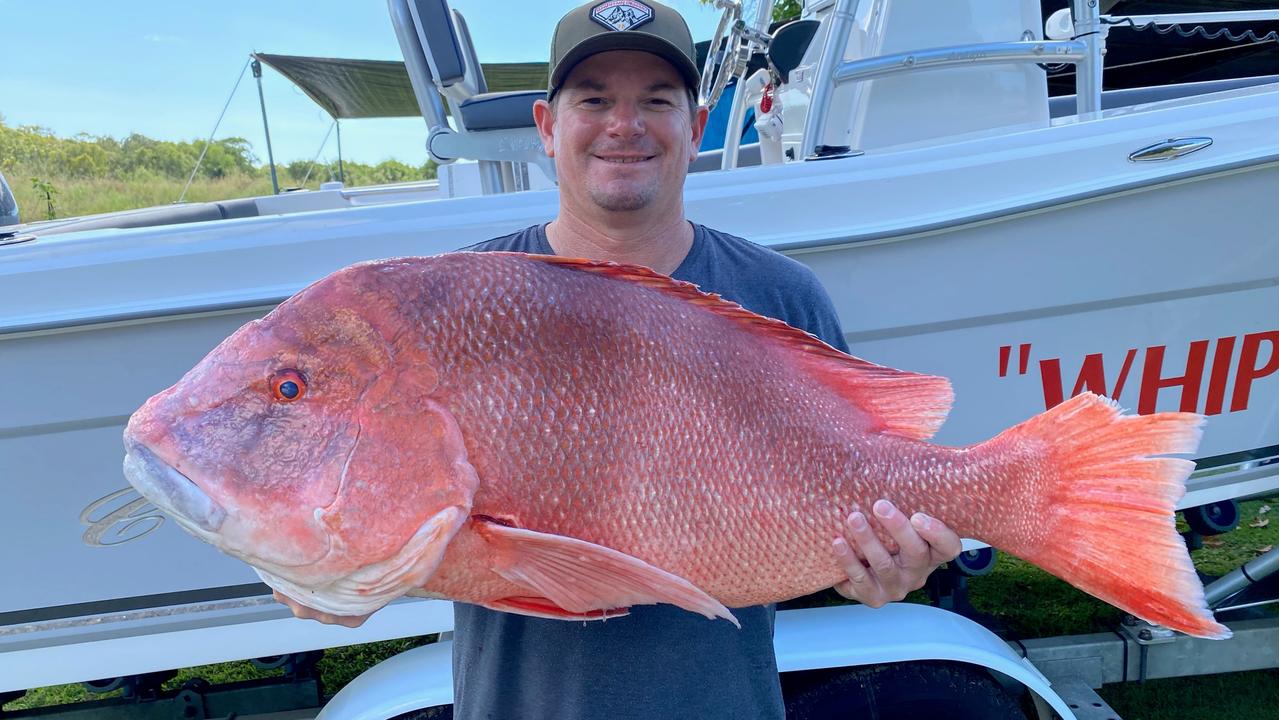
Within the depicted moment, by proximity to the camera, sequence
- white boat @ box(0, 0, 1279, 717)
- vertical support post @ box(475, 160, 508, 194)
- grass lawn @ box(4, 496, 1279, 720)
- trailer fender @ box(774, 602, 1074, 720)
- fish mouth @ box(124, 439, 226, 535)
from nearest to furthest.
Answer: fish mouth @ box(124, 439, 226, 535), white boat @ box(0, 0, 1279, 717), trailer fender @ box(774, 602, 1074, 720), vertical support post @ box(475, 160, 508, 194), grass lawn @ box(4, 496, 1279, 720)

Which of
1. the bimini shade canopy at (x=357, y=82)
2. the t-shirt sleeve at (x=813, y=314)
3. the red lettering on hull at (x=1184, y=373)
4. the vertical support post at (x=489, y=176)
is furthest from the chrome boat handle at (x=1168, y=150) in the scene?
the bimini shade canopy at (x=357, y=82)

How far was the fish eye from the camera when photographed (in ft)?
3.15

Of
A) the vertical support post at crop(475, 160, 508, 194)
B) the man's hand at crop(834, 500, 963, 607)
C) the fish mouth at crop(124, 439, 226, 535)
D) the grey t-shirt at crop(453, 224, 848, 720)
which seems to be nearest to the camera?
the fish mouth at crop(124, 439, 226, 535)

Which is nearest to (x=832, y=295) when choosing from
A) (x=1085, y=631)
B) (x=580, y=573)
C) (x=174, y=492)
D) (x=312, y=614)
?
(x=580, y=573)

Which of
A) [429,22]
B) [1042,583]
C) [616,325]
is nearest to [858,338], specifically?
[616,325]

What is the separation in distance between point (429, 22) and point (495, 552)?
205 cm

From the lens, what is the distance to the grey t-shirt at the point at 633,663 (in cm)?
130

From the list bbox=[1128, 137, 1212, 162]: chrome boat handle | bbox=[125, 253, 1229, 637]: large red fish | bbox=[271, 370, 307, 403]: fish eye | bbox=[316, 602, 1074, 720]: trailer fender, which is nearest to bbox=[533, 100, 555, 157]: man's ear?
bbox=[125, 253, 1229, 637]: large red fish

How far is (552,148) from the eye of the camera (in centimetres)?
151

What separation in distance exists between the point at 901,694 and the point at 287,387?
1880 millimetres

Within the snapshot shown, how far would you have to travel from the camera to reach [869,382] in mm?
1239

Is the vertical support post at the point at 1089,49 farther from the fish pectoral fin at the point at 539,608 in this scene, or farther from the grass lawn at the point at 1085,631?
the fish pectoral fin at the point at 539,608

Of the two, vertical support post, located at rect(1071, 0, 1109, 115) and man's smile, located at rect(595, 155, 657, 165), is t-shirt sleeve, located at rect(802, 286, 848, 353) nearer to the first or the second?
man's smile, located at rect(595, 155, 657, 165)

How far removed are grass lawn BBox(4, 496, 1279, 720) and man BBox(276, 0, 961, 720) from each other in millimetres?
1897
